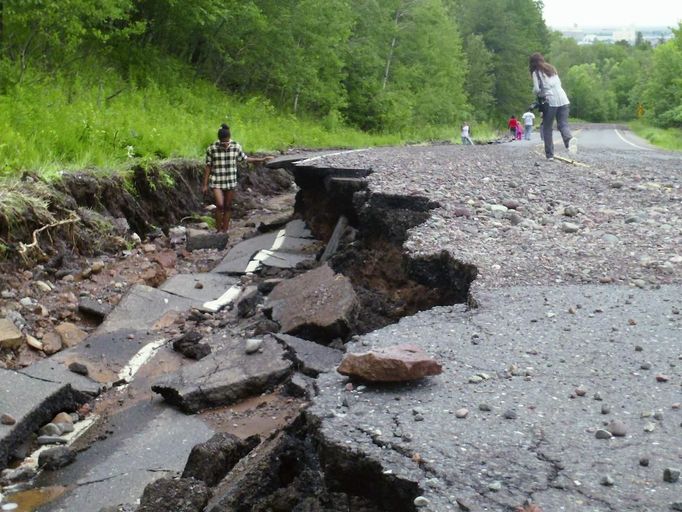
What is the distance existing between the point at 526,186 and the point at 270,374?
4888mm

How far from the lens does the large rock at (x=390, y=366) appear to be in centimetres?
385

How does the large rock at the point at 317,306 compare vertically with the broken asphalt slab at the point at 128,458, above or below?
above

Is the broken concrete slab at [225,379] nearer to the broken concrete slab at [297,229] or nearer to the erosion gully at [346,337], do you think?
the erosion gully at [346,337]

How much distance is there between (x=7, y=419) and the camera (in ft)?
17.0

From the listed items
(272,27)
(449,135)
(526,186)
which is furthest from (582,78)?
(526,186)

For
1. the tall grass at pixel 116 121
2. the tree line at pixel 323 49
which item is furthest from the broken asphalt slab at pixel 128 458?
the tree line at pixel 323 49

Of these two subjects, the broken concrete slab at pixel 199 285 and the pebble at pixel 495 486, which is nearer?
the pebble at pixel 495 486

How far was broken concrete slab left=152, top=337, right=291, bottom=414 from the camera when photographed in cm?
555

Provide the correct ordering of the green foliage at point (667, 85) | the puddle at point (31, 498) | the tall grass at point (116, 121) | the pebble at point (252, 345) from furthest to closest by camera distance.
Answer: the green foliage at point (667, 85)
the tall grass at point (116, 121)
the pebble at point (252, 345)
the puddle at point (31, 498)

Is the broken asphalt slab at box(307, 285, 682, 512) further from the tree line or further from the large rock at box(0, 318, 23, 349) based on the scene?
the tree line

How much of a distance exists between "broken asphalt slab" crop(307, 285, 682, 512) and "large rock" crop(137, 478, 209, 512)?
25.1 inches

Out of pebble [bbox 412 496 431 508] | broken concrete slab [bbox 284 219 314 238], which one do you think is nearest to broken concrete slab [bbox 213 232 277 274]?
broken concrete slab [bbox 284 219 314 238]

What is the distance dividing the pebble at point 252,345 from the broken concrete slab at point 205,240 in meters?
4.84

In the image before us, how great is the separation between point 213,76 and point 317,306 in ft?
64.7
